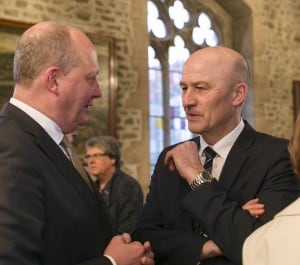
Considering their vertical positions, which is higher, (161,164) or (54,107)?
(54,107)

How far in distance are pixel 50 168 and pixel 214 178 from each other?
63 centimetres

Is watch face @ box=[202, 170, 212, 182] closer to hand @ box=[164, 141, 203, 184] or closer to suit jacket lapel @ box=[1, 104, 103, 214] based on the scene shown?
hand @ box=[164, 141, 203, 184]

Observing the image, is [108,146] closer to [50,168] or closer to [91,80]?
[91,80]

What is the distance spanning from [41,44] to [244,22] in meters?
7.20

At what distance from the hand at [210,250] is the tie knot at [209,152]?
349mm

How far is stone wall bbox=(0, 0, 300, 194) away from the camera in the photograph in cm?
616

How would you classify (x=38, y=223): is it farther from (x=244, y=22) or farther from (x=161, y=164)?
(x=244, y=22)

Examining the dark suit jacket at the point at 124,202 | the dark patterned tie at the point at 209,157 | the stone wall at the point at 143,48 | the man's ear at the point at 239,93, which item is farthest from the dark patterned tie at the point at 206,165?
the stone wall at the point at 143,48

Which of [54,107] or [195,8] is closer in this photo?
[54,107]

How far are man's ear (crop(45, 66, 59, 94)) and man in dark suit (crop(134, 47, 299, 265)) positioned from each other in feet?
1.86

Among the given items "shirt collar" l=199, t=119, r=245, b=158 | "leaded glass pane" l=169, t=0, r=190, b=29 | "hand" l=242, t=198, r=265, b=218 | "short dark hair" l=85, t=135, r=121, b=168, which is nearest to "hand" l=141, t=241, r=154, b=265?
"hand" l=242, t=198, r=265, b=218

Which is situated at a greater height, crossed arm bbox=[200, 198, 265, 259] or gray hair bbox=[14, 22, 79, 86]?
gray hair bbox=[14, 22, 79, 86]

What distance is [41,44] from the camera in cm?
164

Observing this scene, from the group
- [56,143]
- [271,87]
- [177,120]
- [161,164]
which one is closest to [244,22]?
[271,87]
